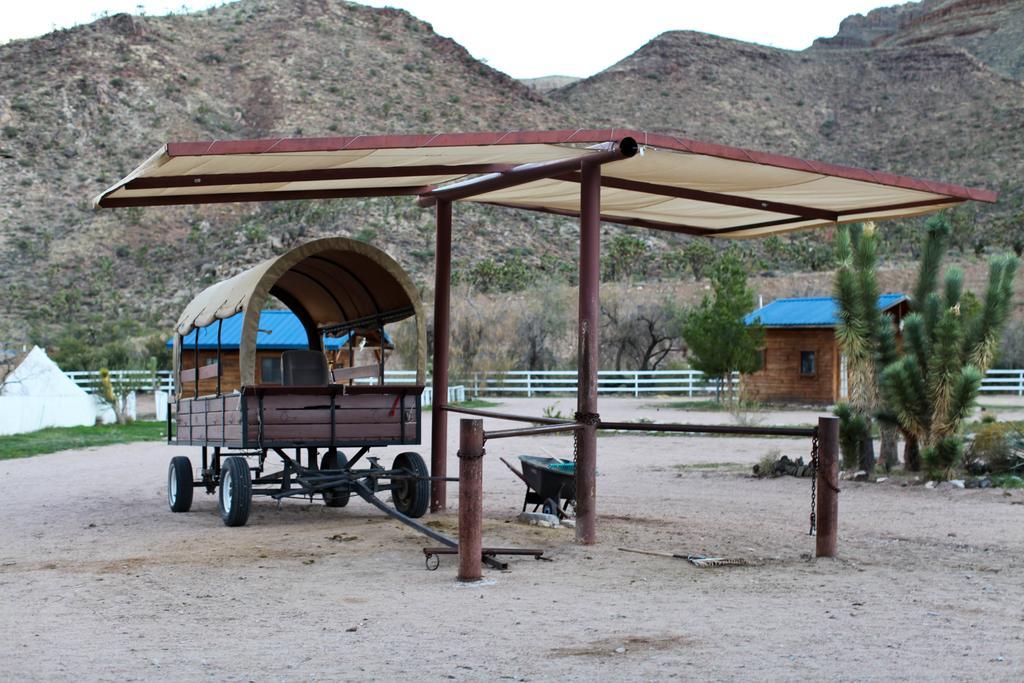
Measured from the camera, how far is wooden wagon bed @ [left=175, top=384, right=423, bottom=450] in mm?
11312

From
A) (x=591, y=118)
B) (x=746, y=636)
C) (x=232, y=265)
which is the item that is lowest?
(x=746, y=636)

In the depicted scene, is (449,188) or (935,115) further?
(935,115)

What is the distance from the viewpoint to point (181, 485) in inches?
522

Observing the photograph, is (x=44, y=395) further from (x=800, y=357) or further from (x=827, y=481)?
(x=827, y=481)

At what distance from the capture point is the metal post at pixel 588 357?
33.3 ft

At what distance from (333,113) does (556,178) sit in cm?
→ 7404

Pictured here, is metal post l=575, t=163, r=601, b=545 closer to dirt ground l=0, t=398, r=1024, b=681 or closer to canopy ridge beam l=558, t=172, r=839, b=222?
dirt ground l=0, t=398, r=1024, b=681

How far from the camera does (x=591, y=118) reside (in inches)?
4183

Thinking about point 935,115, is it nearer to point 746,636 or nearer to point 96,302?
point 96,302

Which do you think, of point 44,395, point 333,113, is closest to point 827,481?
point 44,395

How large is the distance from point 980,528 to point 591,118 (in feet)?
317

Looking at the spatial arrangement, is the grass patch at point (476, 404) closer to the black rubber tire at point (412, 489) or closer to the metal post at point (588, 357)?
the black rubber tire at point (412, 489)

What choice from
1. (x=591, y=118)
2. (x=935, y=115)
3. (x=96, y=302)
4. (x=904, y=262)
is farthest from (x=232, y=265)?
(x=935, y=115)

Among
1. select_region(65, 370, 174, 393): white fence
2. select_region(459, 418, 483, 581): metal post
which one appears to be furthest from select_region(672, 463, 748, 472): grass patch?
select_region(65, 370, 174, 393): white fence
